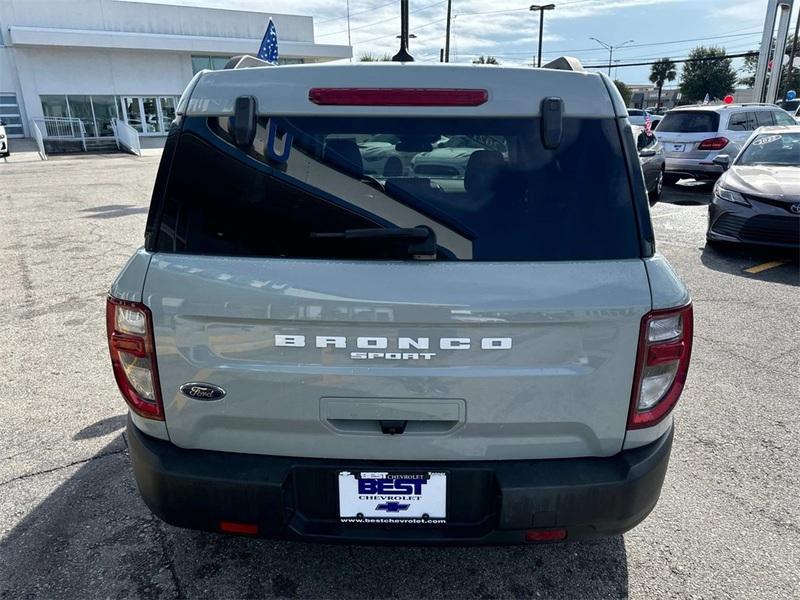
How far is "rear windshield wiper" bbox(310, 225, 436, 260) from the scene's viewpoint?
180cm

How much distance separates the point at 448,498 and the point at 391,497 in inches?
7.5

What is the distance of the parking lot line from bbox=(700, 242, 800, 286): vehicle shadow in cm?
4

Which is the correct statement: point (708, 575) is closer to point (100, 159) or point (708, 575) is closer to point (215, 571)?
point (215, 571)

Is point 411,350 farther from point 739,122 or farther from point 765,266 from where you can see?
point 739,122

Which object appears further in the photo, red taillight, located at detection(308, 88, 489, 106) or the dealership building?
the dealership building

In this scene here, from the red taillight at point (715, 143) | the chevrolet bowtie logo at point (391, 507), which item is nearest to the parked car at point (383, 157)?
the chevrolet bowtie logo at point (391, 507)

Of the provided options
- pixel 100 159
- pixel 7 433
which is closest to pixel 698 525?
pixel 7 433

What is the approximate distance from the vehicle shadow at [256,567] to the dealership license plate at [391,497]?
0.56 metres

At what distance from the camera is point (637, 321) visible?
1.79 meters

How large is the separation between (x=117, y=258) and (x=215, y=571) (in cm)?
620

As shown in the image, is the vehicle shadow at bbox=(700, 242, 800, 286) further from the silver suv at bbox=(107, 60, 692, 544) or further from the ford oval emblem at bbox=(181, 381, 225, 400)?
the ford oval emblem at bbox=(181, 381, 225, 400)

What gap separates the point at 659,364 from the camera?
1864 millimetres

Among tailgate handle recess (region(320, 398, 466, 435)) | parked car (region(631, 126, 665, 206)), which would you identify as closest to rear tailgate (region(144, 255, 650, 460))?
tailgate handle recess (region(320, 398, 466, 435))

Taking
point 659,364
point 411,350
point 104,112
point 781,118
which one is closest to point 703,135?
point 781,118
